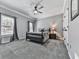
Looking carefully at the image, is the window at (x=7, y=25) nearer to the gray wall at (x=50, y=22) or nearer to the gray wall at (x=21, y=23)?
the gray wall at (x=21, y=23)

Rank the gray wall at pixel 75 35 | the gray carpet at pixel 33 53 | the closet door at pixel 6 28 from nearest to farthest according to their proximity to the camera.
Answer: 1. the gray wall at pixel 75 35
2. the gray carpet at pixel 33 53
3. the closet door at pixel 6 28

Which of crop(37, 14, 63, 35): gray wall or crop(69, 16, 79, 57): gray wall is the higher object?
crop(37, 14, 63, 35): gray wall

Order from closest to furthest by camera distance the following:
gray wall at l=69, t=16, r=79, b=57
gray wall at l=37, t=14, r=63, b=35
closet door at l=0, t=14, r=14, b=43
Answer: gray wall at l=69, t=16, r=79, b=57 → closet door at l=0, t=14, r=14, b=43 → gray wall at l=37, t=14, r=63, b=35

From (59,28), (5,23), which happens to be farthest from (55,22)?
(5,23)

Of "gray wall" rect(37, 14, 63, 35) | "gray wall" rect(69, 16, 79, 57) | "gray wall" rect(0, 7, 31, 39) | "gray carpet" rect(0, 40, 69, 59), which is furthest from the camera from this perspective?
"gray wall" rect(37, 14, 63, 35)

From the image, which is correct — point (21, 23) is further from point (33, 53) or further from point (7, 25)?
point (33, 53)

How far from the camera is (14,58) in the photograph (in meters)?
2.14

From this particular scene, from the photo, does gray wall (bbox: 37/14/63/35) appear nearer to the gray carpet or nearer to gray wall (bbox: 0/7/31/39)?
gray wall (bbox: 0/7/31/39)

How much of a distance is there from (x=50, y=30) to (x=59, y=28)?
1.05 meters

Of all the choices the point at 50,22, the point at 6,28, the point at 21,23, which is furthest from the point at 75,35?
the point at 50,22

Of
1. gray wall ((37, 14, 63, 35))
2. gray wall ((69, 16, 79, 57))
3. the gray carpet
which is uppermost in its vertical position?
gray wall ((37, 14, 63, 35))

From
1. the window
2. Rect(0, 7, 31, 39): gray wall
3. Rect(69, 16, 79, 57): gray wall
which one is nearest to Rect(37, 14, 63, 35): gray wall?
Rect(0, 7, 31, 39): gray wall

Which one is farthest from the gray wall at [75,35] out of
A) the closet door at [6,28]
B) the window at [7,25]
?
the window at [7,25]

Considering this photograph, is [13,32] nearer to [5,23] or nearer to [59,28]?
[5,23]
